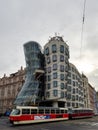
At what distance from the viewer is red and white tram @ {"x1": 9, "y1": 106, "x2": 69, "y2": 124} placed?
2888cm

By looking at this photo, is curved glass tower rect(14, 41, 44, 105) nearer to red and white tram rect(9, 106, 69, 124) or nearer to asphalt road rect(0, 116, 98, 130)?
red and white tram rect(9, 106, 69, 124)

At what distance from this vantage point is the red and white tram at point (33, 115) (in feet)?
94.7

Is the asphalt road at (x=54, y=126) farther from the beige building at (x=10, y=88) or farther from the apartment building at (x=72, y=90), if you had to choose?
the beige building at (x=10, y=88)

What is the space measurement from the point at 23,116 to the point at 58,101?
37.9 metres

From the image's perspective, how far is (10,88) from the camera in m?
91.4

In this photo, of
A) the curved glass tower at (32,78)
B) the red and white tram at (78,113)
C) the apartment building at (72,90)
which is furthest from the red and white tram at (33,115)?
the apartment building at (72,90)

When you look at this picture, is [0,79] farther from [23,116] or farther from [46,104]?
[23,116]

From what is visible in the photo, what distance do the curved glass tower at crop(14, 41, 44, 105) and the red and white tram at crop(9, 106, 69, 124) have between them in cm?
2727

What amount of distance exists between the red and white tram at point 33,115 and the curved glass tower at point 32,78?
27268mm

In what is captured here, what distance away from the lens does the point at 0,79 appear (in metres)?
100

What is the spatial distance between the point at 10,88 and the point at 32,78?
25765 mm

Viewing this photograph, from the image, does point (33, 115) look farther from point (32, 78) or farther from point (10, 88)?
point (10, 88)

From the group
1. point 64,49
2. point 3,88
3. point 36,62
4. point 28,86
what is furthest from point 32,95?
point 3,88

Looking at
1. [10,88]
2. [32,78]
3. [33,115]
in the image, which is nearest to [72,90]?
[32,78]
